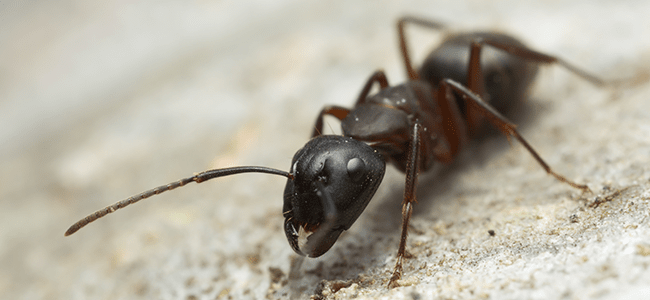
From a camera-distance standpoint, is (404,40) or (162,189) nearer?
(162,189)

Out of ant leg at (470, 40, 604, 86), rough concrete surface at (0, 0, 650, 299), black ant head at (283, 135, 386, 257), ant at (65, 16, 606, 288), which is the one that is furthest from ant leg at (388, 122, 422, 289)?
ant leg at (470, 40, 604, 86)

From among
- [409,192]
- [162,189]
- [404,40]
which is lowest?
[409,192]

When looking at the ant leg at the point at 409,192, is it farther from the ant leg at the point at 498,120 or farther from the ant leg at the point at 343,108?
the ant leg at the point at 343,108

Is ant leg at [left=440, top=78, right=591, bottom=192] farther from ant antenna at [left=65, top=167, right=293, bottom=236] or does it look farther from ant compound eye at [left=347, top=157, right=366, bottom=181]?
ant antenna at [left=65, top=167, right=293, bottom=236]

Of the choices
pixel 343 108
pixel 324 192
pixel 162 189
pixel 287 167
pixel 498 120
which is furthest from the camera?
pixel 287 167

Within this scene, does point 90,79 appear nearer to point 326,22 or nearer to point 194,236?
point 326,22

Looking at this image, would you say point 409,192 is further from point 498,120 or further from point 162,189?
point 162,189

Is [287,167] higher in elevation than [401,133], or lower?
lower

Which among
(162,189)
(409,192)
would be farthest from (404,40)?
(162,189)
